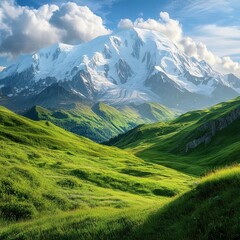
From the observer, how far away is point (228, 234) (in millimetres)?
16828

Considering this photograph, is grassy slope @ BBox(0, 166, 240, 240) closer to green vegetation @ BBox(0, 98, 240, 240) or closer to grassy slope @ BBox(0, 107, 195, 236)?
green vegetation @ BBox(0, 98, 240, 240)

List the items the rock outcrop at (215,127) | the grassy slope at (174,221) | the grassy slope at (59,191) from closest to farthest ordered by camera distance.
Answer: the grassy slope at (174,221)
the grassy slope at (59,191)
the rock outcrop at (215,127)

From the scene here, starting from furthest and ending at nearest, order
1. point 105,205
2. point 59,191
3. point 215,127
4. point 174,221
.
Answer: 1. point 215,127
2. point 59,191
3. point 105,205
4. point 174,221

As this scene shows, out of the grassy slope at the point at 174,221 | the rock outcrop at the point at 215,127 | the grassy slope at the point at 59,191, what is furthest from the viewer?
the rock outcrop at the point at 215,127

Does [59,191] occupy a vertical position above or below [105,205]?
above

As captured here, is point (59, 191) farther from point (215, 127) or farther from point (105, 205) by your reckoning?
point (215, 127)

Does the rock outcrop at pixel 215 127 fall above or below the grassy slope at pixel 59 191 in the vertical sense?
above

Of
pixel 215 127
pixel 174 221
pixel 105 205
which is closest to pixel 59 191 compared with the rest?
pixel 105 205

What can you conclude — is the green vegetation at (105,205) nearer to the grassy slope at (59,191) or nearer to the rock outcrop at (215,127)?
the grassy slope at (59,191)

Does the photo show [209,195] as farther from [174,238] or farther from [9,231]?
[9,231]

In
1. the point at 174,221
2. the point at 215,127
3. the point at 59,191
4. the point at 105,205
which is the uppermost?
the point at 215,127

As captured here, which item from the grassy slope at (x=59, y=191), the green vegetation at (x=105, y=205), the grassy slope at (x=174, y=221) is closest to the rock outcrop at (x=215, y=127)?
the green vegetation at (x=105, y=205)

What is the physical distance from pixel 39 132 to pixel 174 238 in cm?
10315

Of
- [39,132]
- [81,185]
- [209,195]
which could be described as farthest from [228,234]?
[39,132]
